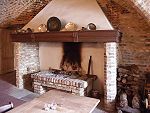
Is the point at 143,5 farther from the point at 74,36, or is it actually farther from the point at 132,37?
the point at 74,36

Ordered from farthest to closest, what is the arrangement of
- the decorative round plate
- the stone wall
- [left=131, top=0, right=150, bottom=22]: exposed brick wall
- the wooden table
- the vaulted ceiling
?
the stone wall, the vaulted ceiling, the decorative round plate, [left=131, top=0, right=150, bottom=22]: exposed brick wall, the wooden table

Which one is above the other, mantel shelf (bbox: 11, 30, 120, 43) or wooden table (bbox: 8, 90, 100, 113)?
mantel shelf (bbox: 11, 30, 120, 43)

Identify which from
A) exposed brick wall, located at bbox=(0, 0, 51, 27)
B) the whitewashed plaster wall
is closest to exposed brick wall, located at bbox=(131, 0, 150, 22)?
the whitewashed plaster wall

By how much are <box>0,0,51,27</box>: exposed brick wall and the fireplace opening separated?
130 cm

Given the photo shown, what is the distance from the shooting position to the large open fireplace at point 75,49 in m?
4.05

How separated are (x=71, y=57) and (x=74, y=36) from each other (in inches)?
46.0

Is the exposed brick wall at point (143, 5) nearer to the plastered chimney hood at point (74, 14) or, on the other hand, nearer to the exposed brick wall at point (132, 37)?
the exposed brick wall at point (132, 37)

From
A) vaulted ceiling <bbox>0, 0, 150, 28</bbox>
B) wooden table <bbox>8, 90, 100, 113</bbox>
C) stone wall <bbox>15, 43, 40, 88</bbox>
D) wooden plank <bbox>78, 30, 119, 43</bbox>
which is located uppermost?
vaulted ceiling <bbox>0, 0, 150, 28</bbox>

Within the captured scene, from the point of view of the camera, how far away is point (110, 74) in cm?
405

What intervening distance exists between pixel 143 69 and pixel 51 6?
2.83 metres

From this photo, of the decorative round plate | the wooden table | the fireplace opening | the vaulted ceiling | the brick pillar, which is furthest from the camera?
the fireplace opening

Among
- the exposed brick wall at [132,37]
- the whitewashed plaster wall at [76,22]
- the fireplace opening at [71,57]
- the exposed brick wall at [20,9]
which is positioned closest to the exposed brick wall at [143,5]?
the exposed brick wall at [132,37]

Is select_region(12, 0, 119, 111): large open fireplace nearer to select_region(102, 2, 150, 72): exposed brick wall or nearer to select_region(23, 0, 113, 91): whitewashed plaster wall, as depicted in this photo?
select_region(23, 0, 113, 91): whitewashed plaster wall

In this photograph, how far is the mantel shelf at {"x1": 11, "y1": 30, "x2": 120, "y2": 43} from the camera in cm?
394
